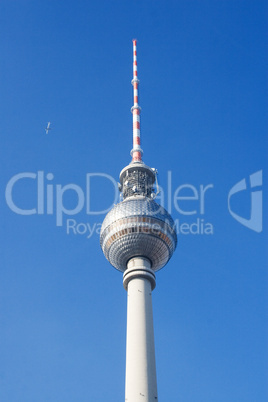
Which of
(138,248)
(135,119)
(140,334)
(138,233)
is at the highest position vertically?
(135,119)

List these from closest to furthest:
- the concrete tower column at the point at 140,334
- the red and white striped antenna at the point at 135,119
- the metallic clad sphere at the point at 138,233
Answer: the concrete tower column at the point at 140,334 < the metallic clad sphere at the point at 138,233 < the red and white striped antenna at the point at 135,119

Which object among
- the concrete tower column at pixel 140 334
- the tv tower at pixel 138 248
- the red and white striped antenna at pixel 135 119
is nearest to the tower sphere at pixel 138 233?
the tv tower at pixel 138 248

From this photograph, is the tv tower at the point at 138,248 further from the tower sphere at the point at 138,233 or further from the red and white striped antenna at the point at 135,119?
the red and white striped antenna at the point at 135,119

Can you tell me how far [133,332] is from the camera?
50062 mm

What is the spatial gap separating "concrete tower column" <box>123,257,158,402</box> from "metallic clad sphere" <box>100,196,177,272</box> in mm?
1285

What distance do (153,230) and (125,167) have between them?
11199 mm

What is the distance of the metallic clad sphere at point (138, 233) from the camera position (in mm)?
55688

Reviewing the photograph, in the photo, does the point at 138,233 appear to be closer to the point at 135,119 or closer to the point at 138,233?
the point at 138,233

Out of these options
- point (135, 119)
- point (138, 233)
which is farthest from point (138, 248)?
point (135, 119)

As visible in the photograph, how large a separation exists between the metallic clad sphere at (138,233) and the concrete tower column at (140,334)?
1.29 meters

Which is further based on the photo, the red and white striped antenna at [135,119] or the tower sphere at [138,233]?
the red and white striped antenna at [135,119]

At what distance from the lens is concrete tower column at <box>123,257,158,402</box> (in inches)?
1810

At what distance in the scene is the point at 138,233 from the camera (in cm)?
5547

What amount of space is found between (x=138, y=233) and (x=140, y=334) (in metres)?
10.8
